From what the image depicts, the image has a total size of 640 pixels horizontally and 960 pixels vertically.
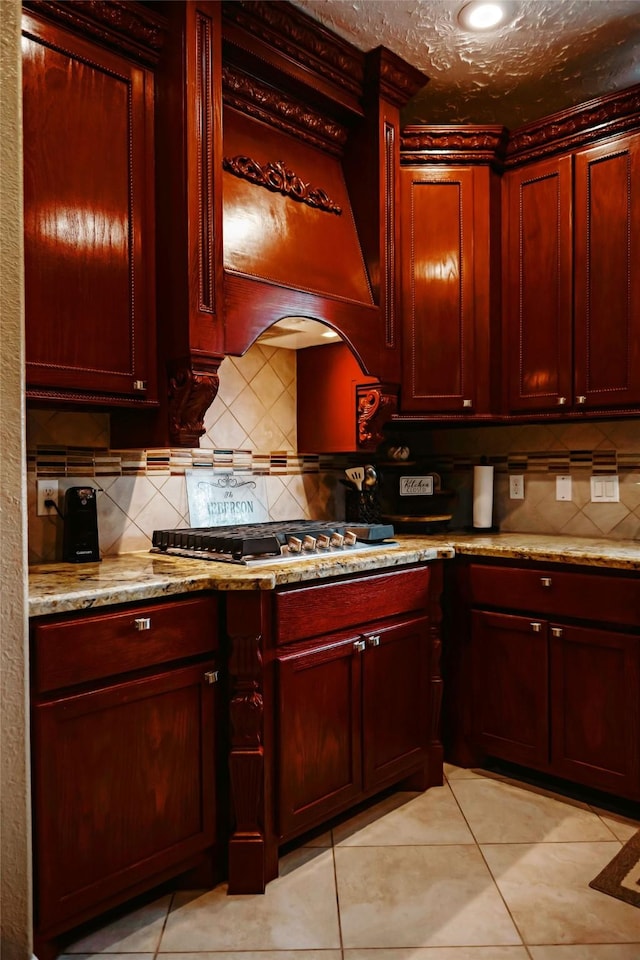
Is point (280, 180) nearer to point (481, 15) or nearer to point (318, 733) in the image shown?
point (481, 15)

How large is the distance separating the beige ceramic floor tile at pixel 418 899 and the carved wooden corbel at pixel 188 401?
4.43ft

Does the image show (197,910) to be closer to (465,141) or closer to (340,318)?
(340,318)

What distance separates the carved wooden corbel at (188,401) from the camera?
2057 millimetres

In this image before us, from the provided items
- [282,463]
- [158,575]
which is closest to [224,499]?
[282,463]

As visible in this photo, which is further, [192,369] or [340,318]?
[340,318]

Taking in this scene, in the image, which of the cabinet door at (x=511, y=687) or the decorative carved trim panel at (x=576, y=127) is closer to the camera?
the cabinet door at (x=511, y=687)

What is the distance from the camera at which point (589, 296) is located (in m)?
2.63

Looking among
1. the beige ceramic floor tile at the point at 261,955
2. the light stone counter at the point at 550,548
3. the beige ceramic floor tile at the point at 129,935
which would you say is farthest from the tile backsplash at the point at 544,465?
the beige ceramic floor tile at the point at 129,935

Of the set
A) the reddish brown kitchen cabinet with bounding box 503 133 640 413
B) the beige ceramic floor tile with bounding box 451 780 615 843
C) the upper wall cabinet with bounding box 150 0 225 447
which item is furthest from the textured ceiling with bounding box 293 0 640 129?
the beige ceramic floor tile with bounding box 451 780 615 843

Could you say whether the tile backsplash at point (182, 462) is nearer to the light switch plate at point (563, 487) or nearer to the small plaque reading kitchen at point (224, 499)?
the small plaque reading kitchen at point (224, 499)

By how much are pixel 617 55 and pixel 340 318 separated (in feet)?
4.80

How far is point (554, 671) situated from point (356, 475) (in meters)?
1.07

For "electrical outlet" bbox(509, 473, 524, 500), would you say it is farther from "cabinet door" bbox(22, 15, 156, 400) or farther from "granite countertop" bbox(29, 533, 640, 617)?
"cabinet door" bbox(22, 15, 156, 400)

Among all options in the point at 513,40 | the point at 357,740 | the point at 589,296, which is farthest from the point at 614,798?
the point at 513,40
